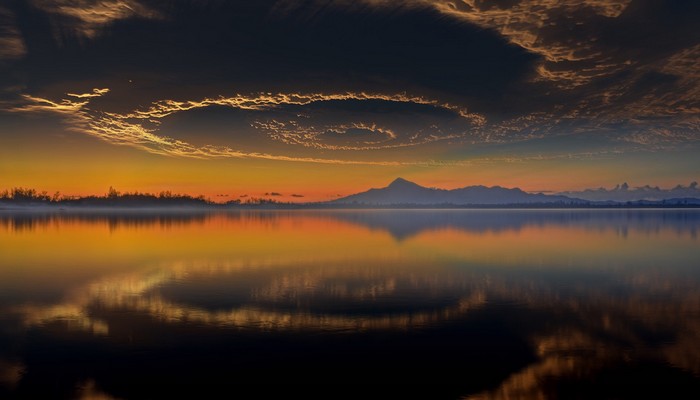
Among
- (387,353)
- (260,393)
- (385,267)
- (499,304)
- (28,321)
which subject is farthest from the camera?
(385,267)

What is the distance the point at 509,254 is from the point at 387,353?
32892mm

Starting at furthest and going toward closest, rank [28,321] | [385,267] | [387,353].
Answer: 1. [385,267]
2. [28,321]
3. [387,353]

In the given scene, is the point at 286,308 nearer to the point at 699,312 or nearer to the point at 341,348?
the point at 341,348

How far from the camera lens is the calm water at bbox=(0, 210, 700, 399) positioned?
14.5 metres

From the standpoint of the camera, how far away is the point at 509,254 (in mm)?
46625

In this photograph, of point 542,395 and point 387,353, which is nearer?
point 542,395

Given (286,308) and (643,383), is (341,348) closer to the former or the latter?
(286,308)

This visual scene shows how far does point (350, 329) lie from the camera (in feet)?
65.1

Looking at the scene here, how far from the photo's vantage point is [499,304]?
80.5 ft

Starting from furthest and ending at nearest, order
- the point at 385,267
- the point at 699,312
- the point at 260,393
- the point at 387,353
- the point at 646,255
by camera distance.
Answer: the point at 646,255
the point at 385,267
the point at 699,312
the point at 387,353
the point at 260,393

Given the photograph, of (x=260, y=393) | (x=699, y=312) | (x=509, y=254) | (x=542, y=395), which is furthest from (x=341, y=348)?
(x=509, y=254)

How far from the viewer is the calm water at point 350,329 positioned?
1452 centimetres

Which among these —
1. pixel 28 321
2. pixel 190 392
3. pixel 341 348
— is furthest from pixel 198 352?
pixel 28 321

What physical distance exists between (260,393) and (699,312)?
68.9 feet
